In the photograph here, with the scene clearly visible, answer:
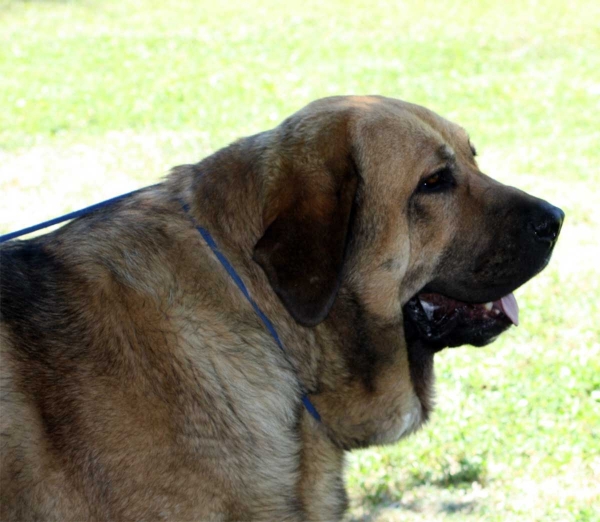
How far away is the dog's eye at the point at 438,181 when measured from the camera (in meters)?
3.65

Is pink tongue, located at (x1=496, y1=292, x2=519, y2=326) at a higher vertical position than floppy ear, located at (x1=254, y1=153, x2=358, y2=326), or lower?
lower

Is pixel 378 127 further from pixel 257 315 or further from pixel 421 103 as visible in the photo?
pixel 421 103

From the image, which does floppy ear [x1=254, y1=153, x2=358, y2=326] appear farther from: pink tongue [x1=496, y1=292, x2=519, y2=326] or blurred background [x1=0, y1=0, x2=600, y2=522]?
blurred background [x1=0, y1=0, x2=600, y2=522]

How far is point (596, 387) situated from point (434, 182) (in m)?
2.73

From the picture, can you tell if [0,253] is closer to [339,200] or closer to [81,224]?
[81,224]

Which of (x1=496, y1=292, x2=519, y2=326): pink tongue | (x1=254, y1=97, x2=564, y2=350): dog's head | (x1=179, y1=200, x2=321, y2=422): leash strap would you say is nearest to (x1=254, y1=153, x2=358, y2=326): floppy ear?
(x1=254, y1=97, x2=564, y2=350): dog's head

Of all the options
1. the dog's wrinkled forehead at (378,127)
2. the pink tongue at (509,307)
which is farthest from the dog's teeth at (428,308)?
the dog's wrinkled forehead at (378,127)

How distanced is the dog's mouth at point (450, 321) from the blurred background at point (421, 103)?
3.92ft

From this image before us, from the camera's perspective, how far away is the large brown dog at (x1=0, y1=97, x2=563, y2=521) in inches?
117

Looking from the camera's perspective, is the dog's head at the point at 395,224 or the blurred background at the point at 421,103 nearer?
the dog's head at the point at 395,224

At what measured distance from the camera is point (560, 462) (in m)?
4.90

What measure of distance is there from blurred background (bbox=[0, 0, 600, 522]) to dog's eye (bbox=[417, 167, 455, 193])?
1890 millimetres

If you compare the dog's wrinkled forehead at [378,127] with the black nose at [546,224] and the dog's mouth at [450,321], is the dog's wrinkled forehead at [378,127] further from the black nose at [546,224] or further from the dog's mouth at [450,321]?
the dog's mouth at [450,321]

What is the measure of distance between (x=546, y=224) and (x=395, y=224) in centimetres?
71
